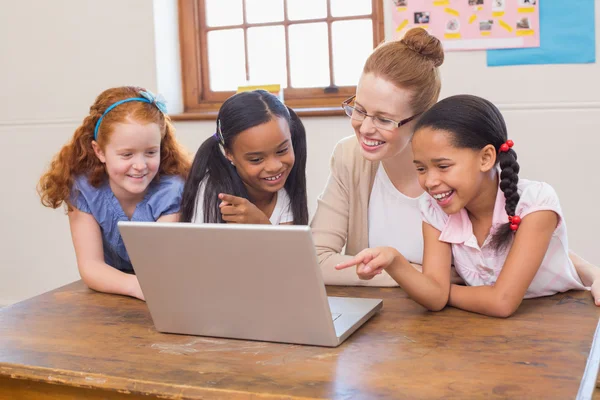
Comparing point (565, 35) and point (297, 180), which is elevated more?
point (565, 35)

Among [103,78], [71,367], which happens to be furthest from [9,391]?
[103,78]

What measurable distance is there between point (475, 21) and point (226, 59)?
3.84 ft

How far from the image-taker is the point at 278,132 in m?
1.79

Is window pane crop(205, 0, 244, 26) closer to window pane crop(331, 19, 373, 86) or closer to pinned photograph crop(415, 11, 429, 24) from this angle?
window pane crop(331, 19, 373, 86)

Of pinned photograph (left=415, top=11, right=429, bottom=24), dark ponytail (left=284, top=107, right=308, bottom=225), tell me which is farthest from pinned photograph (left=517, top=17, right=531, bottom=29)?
dark ponytail (left=284, top=107, right=308, bottom=225)

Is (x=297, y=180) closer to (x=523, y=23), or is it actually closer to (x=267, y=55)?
(x=523, y=23)

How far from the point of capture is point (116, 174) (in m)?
1.89

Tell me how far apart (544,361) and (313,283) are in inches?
14.1

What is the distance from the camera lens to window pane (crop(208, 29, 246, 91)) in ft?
10.9

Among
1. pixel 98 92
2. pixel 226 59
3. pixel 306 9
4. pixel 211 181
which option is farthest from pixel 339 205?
pixel 98 92

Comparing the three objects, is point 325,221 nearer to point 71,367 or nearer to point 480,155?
point 480,155

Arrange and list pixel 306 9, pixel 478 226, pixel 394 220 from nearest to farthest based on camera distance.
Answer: pixel 478 226
pixel 394 220
pixel 306 9

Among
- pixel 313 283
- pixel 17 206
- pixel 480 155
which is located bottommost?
A: pixel 17 206

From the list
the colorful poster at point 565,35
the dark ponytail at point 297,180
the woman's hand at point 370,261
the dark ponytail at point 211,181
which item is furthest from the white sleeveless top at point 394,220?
the colorful poster at point 565,35
